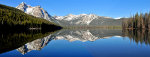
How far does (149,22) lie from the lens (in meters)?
130

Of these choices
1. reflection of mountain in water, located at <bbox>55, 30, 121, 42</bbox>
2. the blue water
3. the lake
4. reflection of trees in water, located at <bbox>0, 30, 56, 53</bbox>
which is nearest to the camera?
the blue water

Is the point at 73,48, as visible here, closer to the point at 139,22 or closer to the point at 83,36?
the point at 83,36

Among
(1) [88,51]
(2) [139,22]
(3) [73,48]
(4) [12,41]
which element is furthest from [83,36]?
(2) [139,22]

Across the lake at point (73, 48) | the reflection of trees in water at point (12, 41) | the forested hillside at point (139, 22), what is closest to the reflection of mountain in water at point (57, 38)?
the lake at point (73, 48)

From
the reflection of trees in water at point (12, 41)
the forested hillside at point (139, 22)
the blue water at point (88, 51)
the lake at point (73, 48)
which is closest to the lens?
the blue water at point (88, 51)

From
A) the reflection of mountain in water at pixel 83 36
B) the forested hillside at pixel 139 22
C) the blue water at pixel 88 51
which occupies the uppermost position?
the forested hillside at pixel 139 22

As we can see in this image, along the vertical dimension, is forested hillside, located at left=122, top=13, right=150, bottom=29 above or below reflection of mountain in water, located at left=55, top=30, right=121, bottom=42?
above

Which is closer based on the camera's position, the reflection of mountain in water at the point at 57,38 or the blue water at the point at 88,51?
the blue water at the point at 88,51

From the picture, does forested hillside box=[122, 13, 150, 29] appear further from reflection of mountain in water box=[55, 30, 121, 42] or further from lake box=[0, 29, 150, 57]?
lake box=[0, 29, 150, 57]

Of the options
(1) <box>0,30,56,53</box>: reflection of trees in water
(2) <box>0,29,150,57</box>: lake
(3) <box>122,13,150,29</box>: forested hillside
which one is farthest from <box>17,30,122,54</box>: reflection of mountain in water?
(3) <box>122,13,150,29</box>: forested hillside

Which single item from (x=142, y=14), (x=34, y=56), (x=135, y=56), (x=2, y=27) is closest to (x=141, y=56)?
(x=135, y=56)

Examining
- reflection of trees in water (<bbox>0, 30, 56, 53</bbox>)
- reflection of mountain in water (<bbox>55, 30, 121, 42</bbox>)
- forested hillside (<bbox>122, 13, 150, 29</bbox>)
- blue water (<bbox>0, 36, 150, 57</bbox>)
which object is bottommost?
reflection of mountain in water (<bbox>55, 30, 121, 42</bbox>)

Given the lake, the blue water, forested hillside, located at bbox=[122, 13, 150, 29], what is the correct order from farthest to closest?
forested hillside, located at bbox=[122, 13, 150, 29]
the lake
the blue water

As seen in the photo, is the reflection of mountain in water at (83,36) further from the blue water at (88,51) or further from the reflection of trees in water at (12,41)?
the blue water at (88,51)
